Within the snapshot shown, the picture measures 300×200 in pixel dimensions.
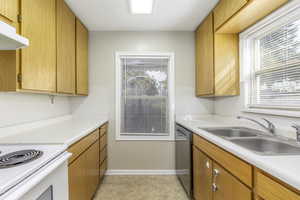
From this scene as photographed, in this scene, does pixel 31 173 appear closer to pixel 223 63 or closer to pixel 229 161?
pixel 229 161

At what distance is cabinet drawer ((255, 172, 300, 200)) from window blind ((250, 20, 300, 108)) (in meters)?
0.96

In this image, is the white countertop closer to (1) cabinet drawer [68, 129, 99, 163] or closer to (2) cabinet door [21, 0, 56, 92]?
(1) cabinet drawer [68, 129, 99, 163]

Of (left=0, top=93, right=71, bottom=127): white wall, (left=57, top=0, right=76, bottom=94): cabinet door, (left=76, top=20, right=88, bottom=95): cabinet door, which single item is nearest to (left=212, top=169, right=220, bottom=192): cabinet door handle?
(left=57, top=0, right=76, bottom=94): cabinet door

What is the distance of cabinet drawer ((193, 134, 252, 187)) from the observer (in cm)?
99

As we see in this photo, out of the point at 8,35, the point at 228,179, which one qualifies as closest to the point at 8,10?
the point at 8,35

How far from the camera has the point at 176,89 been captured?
9.66 ft

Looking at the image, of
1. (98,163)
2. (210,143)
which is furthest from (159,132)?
(210,143)

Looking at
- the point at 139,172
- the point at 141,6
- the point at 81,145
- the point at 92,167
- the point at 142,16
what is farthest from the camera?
the point at 139,172

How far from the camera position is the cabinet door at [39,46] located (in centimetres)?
134

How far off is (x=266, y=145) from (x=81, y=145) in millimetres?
1662

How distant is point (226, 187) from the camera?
4.06ft

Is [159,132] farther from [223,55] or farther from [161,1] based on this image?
[161,1]

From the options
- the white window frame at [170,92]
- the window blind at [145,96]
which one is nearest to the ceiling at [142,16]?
the white window frame at [170,92]

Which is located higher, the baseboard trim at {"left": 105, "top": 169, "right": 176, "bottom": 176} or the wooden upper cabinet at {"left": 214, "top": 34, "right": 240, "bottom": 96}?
the wooden upper cabinet at {"left": 214, "top": 34, "right": 240, "bottom": 96}
